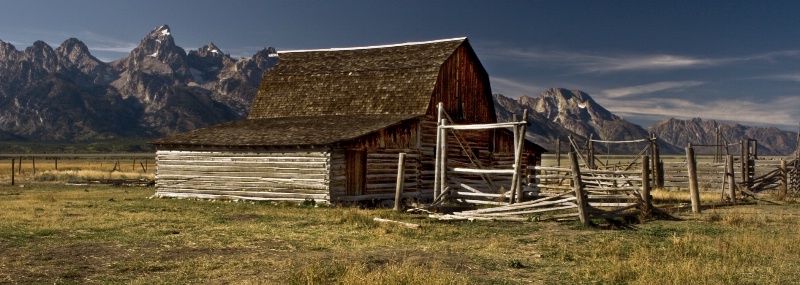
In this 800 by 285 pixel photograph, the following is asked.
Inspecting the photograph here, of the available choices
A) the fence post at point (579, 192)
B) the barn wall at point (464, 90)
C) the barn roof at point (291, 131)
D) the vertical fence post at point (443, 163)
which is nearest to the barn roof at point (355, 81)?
the barn wall at point (464, 90)

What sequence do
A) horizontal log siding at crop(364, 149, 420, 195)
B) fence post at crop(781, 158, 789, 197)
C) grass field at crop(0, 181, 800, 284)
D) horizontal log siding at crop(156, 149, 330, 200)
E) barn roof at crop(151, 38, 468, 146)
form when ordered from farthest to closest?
1. fence post at crop(781, 158, 789, 197)
2. barn roof at crop(151, 38, 468, 146)
3. horizontal log siding at crop(364, 149, 420, 195)
4. horizontal log siding at crop(156, 149, 330, 200)
5. grass field at crop(0, 181, 800, 284)

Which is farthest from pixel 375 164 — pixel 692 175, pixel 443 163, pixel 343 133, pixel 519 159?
pixel 692 175

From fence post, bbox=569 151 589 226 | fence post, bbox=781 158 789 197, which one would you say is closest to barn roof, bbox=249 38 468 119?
fence post, bbox=569 151 589 226

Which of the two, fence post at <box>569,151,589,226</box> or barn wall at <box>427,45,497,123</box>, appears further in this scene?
barn wall at <box>427,45,497,123</box>

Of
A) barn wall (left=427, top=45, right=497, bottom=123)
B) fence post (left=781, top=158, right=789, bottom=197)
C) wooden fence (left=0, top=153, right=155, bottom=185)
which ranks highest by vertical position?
barn wall (left=427, top=45, right=497, bottom=123)

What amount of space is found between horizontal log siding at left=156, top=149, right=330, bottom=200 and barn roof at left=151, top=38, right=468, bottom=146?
2.10 feet

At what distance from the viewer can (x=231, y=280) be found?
10.2 meters

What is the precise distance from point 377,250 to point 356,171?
1220cm

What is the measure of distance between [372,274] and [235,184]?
18589mm

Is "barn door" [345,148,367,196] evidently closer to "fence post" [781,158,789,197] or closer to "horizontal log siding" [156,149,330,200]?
"horizontal log siding" [156,149,330,200]

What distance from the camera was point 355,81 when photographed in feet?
106

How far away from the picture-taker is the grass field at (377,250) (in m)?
10.4

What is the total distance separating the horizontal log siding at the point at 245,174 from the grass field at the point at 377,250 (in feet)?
13.6

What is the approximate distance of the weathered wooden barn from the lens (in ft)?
83.6
